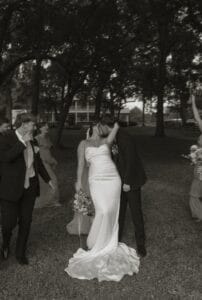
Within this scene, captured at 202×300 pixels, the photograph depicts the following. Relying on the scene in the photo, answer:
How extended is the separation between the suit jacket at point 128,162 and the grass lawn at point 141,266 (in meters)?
1.21

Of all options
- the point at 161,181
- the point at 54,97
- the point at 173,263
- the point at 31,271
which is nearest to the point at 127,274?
the point at 173,263

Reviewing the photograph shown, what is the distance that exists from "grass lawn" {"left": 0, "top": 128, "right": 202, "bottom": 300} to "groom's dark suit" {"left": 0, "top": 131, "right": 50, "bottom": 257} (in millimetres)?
594

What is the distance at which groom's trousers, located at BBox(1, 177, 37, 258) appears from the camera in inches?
263

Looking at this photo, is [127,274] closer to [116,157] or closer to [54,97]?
[116,157]

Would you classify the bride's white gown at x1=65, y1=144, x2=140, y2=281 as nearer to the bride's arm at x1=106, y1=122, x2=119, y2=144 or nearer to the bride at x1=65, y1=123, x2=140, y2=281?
the bride at x1=65, y1=123, x2=140, y2=281

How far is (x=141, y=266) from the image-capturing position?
6.76 metres

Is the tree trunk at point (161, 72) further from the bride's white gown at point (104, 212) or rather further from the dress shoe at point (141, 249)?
the dress shoe at point (141, 249)

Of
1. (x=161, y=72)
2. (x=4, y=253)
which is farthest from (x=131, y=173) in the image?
(x=161, y=72)

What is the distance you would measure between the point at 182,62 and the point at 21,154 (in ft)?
103

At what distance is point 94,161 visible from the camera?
728 cm

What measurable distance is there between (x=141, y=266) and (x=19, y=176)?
2181 millimetres

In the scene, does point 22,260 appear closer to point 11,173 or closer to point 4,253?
point 4,253

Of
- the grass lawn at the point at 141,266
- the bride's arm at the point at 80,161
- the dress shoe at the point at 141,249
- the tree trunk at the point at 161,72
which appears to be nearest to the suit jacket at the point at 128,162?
the bride's arm at the point at 80,161

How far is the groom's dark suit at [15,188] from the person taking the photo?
21.2 feet
